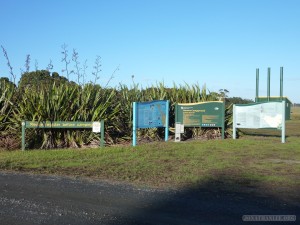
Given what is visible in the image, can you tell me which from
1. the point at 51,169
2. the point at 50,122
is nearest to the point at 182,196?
the point at 51,169

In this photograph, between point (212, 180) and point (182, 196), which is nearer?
point (182, 196)

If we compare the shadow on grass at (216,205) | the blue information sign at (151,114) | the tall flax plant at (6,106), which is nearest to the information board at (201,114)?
the blue information sign at (151,114)

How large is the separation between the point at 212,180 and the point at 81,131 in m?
7.49

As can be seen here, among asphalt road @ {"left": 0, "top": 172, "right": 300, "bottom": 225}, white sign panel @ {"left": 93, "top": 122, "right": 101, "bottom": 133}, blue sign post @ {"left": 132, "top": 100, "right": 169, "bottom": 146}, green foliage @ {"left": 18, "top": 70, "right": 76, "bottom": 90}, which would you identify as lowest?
asphalt road @ {"left": 0, "top": 172, "right": 300, "bottom": 225}

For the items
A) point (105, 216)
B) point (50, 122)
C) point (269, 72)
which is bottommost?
point (105, 216)

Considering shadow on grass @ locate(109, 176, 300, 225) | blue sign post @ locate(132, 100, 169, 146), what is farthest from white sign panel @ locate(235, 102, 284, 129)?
shadow on grass @ locate(109, 176, 300, 225)

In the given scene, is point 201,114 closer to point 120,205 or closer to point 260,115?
point 260,115

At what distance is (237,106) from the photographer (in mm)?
18750

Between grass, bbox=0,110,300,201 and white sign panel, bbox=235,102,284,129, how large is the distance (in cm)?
286

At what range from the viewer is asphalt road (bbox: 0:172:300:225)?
5730 millimetres

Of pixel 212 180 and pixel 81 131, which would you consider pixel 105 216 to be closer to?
pixel 212 180

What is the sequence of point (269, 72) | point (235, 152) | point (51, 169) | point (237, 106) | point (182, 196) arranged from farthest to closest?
1. point (269, 72)
2. point (237, 106)
3. point (235, 152)
4. point (51, 169)
5. point (182, 196)

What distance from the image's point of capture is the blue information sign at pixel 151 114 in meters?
15.8

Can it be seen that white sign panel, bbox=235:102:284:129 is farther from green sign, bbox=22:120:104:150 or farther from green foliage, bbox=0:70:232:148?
green sign, bbox=22:120:104:150
